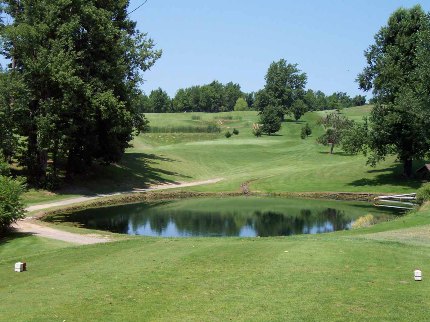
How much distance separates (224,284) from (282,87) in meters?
132

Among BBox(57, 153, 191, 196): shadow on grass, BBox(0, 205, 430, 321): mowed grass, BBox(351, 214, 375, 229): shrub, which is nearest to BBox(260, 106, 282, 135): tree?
BBox(57, 153, 191, 196): shadow on grass

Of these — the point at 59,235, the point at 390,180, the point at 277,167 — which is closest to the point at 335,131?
the point at 277,167

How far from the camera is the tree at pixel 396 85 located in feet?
151

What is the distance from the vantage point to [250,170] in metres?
67.3

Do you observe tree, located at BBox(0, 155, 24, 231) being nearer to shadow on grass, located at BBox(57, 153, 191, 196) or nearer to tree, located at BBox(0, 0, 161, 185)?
tree, located at BBox(0, 0, 161, 185)

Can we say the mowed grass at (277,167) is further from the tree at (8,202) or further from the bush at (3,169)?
the tree at (8,202)

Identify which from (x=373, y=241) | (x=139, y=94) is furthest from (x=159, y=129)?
(x=373, y=241)

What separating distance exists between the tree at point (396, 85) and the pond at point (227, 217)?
863 cm

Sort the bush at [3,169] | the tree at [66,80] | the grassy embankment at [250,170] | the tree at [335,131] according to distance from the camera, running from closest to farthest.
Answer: the bush at [3,169], the tree at [66,80], the grassy embankment at [250,170], the tree at [335,131]

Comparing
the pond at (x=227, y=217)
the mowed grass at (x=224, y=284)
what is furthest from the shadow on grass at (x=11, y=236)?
the pond at (x=227, y=217)

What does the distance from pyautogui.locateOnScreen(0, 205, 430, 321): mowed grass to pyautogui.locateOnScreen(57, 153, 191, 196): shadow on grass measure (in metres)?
29.4

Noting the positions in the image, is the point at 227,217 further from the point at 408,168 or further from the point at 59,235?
the point at 408,168

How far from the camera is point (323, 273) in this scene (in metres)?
12.9

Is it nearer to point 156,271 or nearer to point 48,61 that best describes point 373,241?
point 156,271
